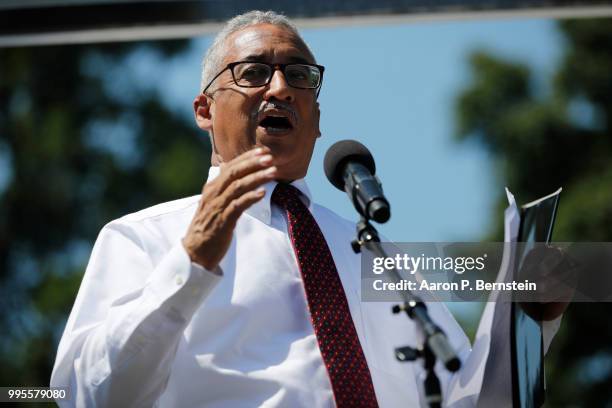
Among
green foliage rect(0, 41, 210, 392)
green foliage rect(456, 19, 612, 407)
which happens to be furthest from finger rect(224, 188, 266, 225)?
green foliage rect(456, 19, 612, 407)

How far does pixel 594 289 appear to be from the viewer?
323cm

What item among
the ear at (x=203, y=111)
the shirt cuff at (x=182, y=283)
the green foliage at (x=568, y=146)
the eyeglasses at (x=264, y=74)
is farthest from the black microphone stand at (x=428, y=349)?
the green foliage at (x=568, y=146)

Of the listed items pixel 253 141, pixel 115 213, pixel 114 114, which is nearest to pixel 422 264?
pixel 253 141

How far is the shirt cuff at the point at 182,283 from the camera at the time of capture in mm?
2291

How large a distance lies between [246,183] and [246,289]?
0.56m

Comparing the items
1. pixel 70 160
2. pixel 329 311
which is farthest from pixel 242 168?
pixel 70 160

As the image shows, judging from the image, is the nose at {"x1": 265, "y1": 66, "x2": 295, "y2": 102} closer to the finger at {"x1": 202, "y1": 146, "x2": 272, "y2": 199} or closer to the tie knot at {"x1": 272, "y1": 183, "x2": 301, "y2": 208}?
the tie knot at {"x1": 272, "y1": 183, "x2": 301, "y2": 208}

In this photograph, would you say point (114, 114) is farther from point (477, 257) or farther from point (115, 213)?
point (477, 257)

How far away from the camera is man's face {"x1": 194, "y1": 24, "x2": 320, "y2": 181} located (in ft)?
9.72

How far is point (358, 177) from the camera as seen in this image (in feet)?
7.75

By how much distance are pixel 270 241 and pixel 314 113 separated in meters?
0.45

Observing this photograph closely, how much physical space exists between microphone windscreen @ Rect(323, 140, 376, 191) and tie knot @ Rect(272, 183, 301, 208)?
0.46 metres

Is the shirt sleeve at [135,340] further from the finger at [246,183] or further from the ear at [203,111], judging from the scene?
the ear at [203,111]

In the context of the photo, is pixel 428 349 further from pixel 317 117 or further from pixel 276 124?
pixel 317 117
